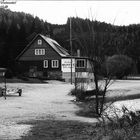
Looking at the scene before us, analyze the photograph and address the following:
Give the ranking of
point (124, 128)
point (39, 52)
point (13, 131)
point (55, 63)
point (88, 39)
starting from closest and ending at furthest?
1. point (124, 128)
2. point (13, 131)
3. point (88, 39)
4. point (55, 63)
5. point (39, 52)

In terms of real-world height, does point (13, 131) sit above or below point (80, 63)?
below

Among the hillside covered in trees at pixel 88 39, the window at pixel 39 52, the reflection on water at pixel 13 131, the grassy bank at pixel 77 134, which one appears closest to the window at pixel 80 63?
the hillside covered in trees at pixel 88 39

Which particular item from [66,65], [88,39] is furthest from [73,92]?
[66,65]

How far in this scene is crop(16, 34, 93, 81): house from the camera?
66.9 m

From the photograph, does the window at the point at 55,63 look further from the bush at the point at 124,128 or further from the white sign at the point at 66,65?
the bush at the point at 124,128

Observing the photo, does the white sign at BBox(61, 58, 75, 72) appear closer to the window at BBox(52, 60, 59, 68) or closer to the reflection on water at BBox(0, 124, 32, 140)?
the window at BBox(52, 60, 59, 68)

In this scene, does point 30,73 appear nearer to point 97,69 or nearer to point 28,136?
point 97,69

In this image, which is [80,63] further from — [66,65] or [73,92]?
[73,92]

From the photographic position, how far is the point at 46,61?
6912 cm

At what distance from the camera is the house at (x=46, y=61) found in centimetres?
6688

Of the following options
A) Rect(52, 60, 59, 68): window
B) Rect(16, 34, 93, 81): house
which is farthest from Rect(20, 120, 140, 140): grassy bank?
Rect(52, 60, 59, 68): window

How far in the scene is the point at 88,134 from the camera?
31.4ft

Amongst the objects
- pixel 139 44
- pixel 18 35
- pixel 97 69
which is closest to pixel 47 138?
pixel 97 69

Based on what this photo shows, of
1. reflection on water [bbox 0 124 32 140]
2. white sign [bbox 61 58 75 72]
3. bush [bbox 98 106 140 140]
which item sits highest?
white sign [bbox 61 58 75 72]
